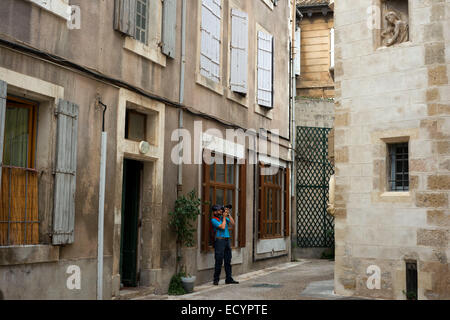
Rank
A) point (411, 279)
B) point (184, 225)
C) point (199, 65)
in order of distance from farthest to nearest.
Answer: point (199, 65), point (184, 225), point (411, 279)

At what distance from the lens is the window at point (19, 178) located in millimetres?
6748

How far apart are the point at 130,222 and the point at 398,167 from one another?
14.6 feet

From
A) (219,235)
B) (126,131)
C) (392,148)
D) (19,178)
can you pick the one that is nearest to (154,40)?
(126,131)

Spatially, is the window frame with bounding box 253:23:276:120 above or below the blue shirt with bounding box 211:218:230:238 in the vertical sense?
above

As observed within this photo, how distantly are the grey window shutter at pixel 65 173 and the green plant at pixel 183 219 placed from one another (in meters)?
2.60

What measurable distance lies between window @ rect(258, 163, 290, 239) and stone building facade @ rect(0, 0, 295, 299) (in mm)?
80

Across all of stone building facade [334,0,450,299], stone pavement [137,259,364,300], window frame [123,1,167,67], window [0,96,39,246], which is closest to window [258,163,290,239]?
stone pavement [137,259,364,300]

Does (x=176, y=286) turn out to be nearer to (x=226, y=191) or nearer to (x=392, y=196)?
(x=226, y=191)

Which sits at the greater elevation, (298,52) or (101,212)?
(298,52)

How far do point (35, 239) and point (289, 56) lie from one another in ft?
35.7

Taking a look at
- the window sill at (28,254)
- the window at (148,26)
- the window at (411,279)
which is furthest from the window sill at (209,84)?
the window at (411,279)

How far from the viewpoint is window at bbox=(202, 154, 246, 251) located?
1095cm

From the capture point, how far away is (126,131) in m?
9.35

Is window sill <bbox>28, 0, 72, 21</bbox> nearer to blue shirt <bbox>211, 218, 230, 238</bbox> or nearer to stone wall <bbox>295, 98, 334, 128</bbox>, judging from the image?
blue shirt <bbox>211, 218, 230, 238</bbox>
